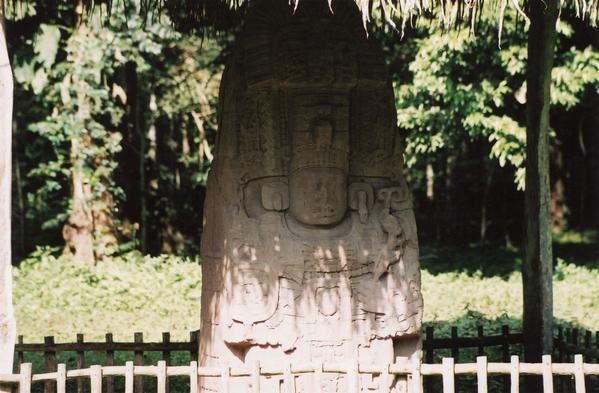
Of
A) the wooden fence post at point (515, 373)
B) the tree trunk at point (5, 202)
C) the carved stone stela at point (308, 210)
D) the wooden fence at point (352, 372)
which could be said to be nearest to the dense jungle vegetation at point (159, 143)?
the carved stone stela at point (308, 210)

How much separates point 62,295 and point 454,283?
5.69m

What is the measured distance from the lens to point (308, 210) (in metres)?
6.36

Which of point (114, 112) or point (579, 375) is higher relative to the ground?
point (114, 112)

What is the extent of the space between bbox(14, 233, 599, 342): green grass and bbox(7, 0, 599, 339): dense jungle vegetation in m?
0.03

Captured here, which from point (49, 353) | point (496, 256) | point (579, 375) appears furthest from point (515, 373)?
point (496, 256)

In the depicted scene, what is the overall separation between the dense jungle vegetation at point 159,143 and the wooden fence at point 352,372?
185 inches

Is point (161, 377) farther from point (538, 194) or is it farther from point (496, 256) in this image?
point (496, 256)

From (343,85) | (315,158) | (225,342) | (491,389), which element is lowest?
(491,389)

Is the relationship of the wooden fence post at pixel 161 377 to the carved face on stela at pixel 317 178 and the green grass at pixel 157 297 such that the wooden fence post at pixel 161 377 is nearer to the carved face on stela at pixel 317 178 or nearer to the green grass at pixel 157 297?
the carved face on stela at pixel 317 178

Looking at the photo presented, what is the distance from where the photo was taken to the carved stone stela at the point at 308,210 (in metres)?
6.25

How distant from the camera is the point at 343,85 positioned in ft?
21.1

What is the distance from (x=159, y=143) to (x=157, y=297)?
618 cm

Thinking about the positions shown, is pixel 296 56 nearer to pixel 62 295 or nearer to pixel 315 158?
pixel 315 158

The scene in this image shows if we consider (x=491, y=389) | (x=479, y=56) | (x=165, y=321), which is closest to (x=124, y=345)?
(x=491, y=389)
